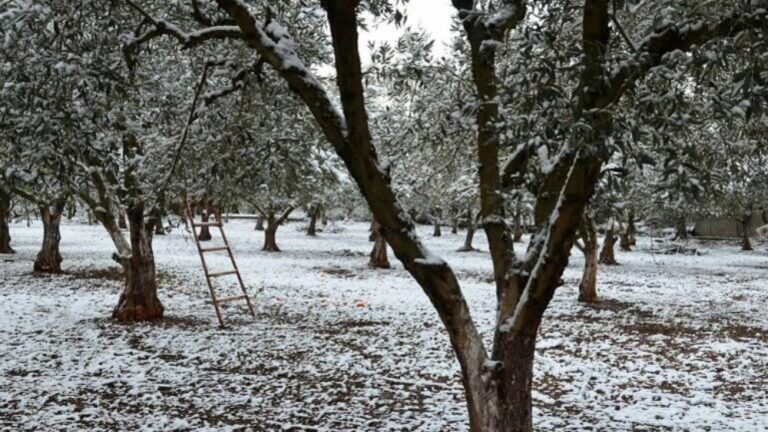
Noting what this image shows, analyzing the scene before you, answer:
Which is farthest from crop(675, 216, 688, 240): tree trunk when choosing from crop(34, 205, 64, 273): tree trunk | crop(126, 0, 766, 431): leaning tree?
crop(126, 0, 766, 431): leaning tree

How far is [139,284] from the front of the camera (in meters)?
12.0

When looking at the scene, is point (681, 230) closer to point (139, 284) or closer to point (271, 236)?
point (271, 236)

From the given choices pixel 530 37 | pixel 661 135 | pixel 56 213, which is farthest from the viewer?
pixel 56 213

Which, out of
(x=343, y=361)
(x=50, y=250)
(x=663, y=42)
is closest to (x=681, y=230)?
(x=50, y=250)

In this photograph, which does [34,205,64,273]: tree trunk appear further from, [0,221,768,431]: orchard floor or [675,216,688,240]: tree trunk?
[675,216,688,240]: tree trunk

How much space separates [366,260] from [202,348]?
1743cm

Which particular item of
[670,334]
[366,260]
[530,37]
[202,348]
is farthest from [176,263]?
[530,37]

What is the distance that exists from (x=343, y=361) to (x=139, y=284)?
16.7ft

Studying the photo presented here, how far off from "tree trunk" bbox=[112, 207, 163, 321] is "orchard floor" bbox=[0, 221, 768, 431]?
0.43 meters

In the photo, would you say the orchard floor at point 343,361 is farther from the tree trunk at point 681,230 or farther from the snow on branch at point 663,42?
the tree trunk at point 681,230

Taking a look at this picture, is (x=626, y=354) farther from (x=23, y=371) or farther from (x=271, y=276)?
(x=271, y=276)

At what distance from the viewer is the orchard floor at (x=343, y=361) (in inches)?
265

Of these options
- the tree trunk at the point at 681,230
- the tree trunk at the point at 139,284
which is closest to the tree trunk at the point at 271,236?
the tree trunk at the point at 139,284

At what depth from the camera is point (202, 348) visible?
10023 mm
